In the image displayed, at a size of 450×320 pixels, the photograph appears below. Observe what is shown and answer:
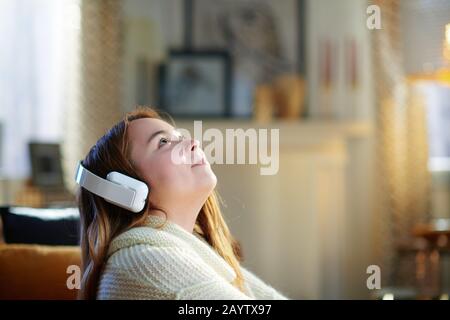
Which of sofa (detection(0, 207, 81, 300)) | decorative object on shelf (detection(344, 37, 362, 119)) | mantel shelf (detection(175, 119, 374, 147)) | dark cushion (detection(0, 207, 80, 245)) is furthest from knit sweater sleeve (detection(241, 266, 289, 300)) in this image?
decorative object on shelf (detection(344, 37, 362, 119))

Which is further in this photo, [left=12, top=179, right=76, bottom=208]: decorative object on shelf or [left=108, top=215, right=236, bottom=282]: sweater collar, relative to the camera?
[left=12, top=179, right=76, bottom=208]: decorative object on shelf

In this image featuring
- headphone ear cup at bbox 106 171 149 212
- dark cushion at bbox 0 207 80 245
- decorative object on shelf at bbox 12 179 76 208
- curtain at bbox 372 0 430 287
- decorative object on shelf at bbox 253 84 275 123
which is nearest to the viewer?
headphone ear cup at bbox 106 171 149 212

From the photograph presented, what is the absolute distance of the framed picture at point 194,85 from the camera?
4.39m

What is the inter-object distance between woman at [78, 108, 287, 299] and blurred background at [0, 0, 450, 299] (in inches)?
107

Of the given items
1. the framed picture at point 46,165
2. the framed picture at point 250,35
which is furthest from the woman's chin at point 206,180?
the framed picture at point 250,35

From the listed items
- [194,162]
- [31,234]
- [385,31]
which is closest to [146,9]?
[385,31]

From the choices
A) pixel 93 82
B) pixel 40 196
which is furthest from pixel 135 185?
pixel 93 82

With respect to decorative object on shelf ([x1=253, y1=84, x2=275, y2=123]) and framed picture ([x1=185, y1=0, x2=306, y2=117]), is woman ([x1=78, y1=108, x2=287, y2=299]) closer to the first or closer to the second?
decorative object on shelf ([x1=253, y1=84, x2=275, y2=123])

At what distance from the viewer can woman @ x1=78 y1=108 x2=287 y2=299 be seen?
103 cm

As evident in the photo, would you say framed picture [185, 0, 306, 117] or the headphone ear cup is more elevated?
framed picture [185, 0, 306, 117]

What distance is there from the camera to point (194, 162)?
116cm

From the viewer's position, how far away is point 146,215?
1.13 meters

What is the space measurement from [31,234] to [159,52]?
9.18 ft

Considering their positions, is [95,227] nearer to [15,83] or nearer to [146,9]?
[15,83]
